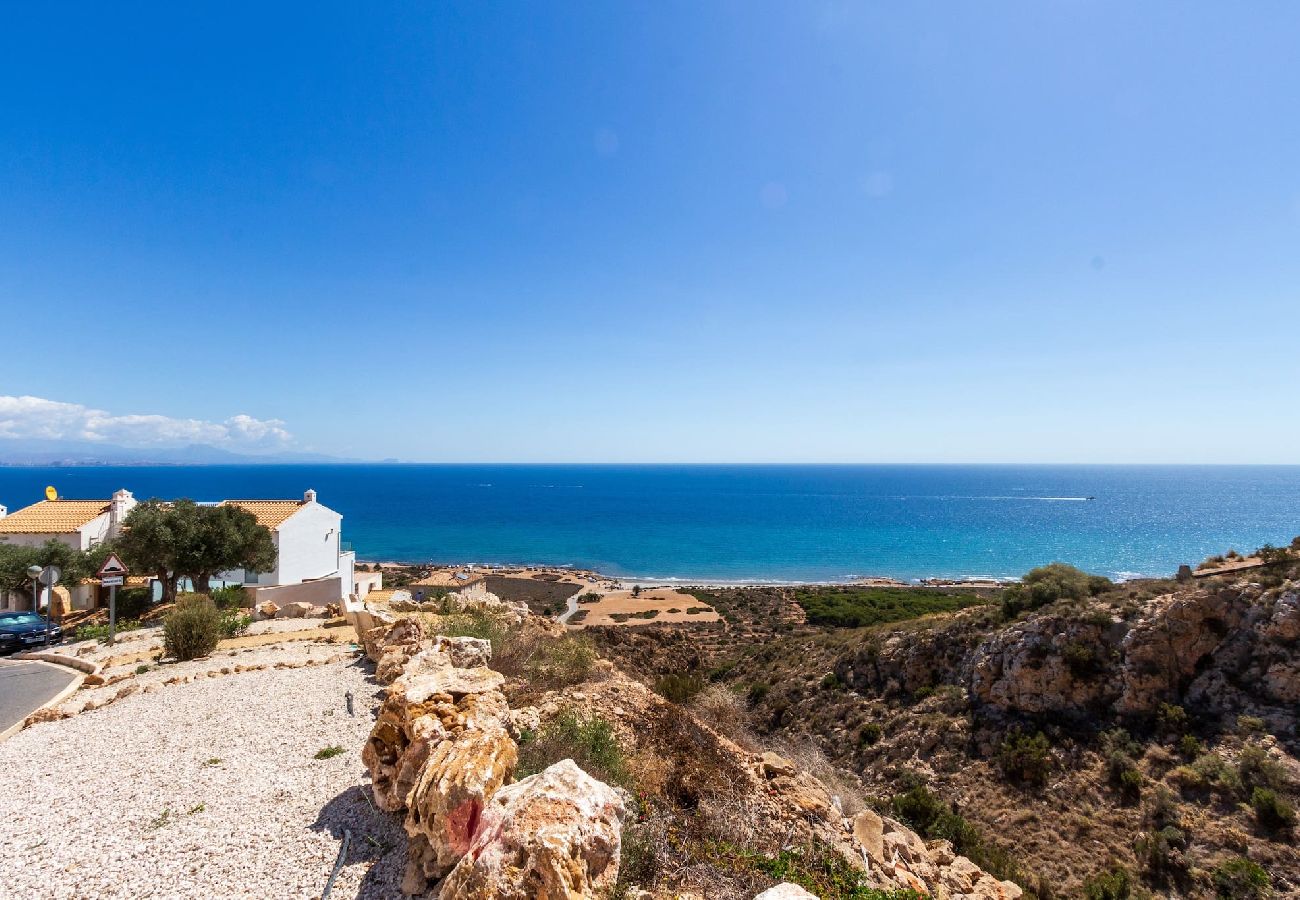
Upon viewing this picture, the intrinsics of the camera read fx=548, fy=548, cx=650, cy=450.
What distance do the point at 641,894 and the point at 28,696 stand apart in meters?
14.7

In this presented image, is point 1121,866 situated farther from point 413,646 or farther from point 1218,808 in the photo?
point 413,646

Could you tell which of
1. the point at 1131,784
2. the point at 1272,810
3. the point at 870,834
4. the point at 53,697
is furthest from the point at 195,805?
the point at 1272,810

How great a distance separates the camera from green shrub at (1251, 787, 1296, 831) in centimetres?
1188

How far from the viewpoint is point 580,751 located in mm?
7223

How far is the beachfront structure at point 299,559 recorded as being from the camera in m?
24.5

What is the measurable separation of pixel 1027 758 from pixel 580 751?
608 inches

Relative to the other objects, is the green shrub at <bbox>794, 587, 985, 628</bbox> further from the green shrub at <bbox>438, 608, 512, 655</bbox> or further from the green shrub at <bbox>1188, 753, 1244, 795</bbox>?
the green shrub at <bbox>438, 608, 512, 655</bbox>

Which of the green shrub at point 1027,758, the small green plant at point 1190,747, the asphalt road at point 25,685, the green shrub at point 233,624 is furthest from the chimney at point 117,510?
the small green plant at point 1190,747

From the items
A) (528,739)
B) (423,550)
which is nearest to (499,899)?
(528,739)

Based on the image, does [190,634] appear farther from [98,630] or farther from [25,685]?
[98,630]

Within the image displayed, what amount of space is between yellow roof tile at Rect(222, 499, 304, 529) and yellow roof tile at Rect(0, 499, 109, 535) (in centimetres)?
554

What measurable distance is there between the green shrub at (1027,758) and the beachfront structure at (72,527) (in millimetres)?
33714

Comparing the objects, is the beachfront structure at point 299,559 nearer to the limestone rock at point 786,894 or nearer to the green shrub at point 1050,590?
the limestone rock at point 786,894

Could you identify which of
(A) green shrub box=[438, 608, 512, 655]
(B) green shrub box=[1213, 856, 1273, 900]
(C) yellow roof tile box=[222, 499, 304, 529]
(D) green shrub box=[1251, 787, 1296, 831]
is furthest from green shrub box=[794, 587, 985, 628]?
(C) yellow roof tile box=[222, 499, 304, 529]
